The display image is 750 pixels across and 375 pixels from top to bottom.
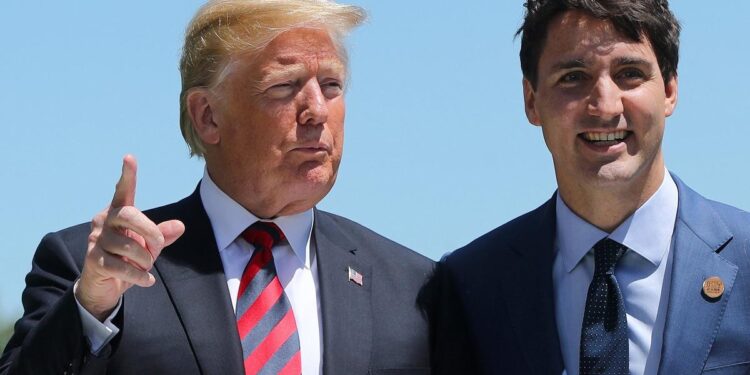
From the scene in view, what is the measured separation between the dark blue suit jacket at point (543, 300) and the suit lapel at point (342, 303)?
0.37 meters

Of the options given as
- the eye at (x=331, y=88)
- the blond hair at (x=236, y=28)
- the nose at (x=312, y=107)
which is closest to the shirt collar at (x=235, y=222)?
the blond hair at (x=236, y=28)

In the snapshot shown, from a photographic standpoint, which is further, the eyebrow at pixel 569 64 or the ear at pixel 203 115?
the ear at pixel 203 115

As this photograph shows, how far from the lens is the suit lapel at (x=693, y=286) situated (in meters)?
5.32

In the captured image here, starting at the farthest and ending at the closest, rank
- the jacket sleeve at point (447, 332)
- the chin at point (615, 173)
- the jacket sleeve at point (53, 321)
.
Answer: the jacket sleeve at point (447, 332)
the chin at point (615, 173)
the jacket sleeve at point (53, 321)

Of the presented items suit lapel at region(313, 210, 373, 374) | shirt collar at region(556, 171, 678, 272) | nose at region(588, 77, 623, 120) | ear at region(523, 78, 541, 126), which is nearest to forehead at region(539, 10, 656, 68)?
nose at region(588, 77, 623, 120)

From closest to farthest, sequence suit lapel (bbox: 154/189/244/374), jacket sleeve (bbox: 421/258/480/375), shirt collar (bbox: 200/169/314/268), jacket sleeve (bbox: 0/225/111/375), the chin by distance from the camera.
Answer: jacket sleeve (bbox: 0/225/111/375), suit lapel (bbox: 154/189/244/374), the chin, shirt collar (bbox: 200/169/314/268), jacket sleeve (bbox: 421/258/480/375)

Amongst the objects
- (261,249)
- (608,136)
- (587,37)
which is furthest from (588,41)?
(261,249)

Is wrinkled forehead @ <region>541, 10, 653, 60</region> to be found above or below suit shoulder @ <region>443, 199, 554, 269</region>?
above

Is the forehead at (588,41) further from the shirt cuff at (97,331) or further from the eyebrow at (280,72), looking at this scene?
the shirt cuff at (97,331)

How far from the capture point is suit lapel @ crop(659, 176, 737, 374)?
Result: 5.32 metres

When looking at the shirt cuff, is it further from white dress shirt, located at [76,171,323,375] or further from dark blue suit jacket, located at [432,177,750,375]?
dark blue suit jacket, located at [432,177,750,375]

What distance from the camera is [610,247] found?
5.63m

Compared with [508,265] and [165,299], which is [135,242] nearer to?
[165,299]

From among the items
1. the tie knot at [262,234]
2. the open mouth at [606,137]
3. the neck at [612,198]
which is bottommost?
the tie knot at [262,234]
